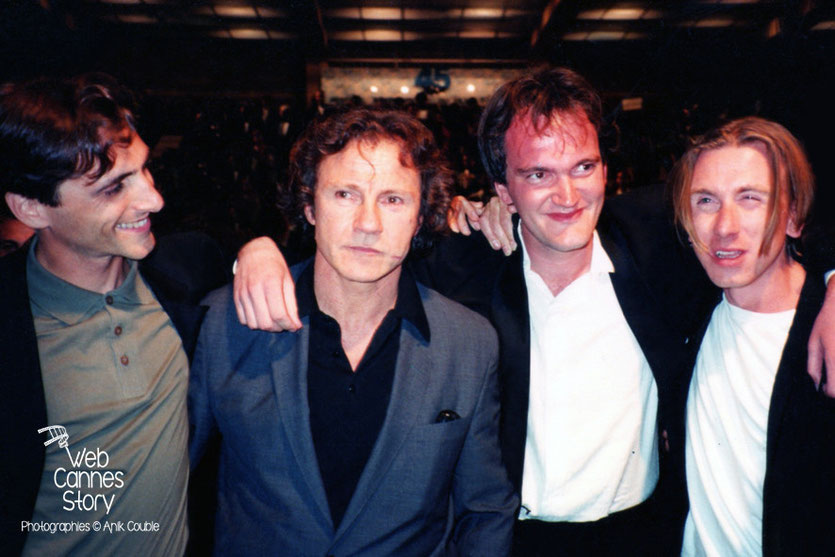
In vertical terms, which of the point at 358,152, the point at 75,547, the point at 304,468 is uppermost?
the point at 358,152

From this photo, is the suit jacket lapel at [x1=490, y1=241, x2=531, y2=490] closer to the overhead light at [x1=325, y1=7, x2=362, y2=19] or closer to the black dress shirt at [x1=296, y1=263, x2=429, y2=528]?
the black dress shirt at [x1=296, y1=263, x2=429, y2=528]

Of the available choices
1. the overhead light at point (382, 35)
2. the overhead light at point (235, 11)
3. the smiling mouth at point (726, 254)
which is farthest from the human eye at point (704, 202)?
the overhead light at point (235, 11)

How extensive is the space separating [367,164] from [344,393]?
81 centimetres

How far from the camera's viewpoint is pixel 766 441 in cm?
150

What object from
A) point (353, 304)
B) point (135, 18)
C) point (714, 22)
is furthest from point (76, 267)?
point (714, 22)

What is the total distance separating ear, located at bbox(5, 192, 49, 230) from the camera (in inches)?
59.7

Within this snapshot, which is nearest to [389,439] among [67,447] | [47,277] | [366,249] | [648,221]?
[366,249]

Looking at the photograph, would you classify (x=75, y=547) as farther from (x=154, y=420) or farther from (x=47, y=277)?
(x=47, y=277)

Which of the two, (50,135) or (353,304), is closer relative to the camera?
(50,135)

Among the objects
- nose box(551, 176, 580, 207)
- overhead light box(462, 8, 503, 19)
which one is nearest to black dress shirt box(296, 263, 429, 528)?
nose box(551, 176, 580, 207)

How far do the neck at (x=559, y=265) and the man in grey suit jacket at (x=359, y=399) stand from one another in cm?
38

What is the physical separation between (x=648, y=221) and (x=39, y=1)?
818 centimetres

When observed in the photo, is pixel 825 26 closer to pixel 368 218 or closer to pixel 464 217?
pixel 464 217

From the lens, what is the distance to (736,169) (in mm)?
A: 1615
